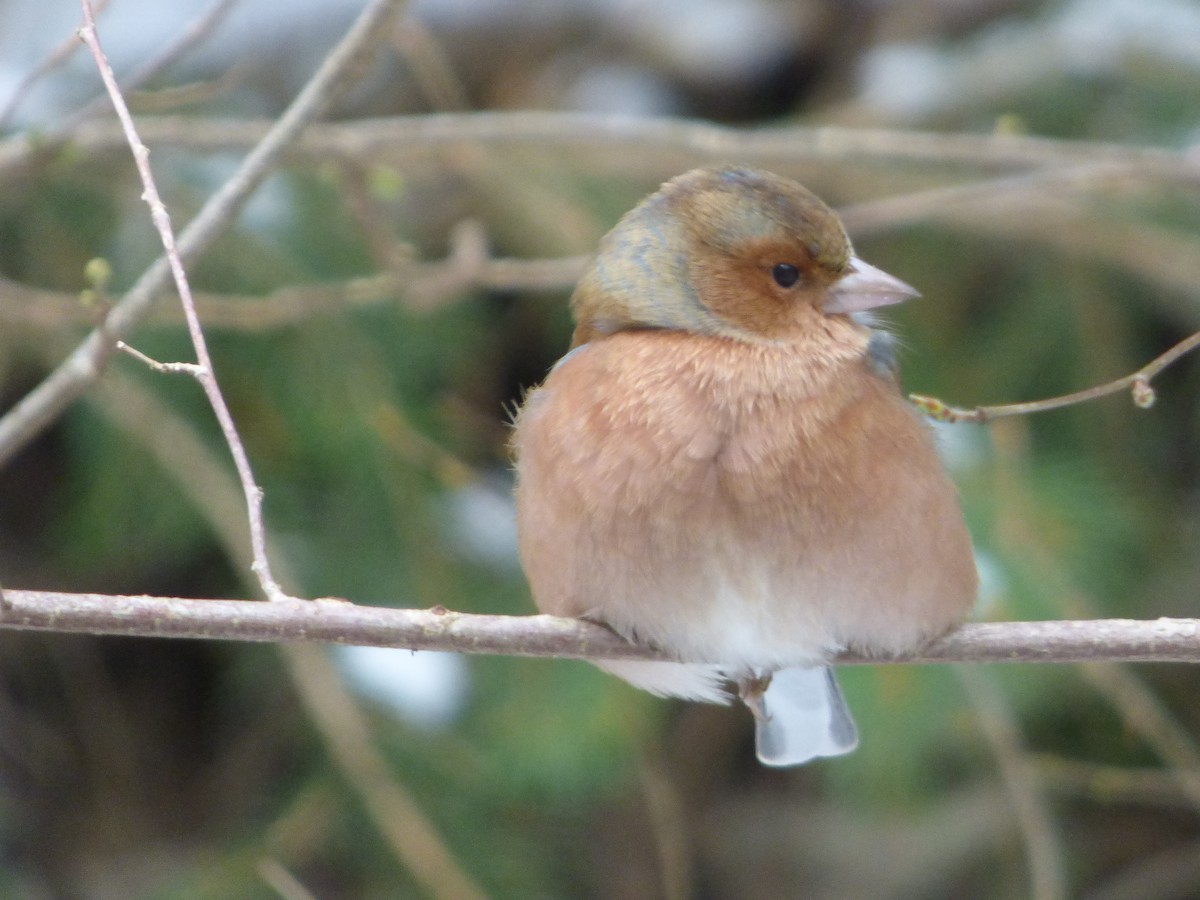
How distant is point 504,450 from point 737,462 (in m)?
1.54

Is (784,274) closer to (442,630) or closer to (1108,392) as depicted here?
(1108,392)

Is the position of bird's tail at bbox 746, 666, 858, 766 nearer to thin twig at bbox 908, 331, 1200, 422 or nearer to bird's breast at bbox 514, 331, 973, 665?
bird's breast at bbox 514, 331, 973, 665

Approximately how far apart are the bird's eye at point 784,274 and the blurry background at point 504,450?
718 millimetres

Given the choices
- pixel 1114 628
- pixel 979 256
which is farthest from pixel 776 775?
pixel 1114 628

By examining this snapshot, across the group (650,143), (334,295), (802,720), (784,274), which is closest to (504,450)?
(334,295)

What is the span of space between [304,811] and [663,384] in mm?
1615

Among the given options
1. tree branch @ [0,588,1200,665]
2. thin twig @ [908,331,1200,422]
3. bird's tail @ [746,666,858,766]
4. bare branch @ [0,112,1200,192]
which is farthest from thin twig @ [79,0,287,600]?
bird's tail @ [746,666,858,766]

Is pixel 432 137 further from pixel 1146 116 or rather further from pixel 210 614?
pixel 1146 116

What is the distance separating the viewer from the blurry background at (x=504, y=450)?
3389 millimetres

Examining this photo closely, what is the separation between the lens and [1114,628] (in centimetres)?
206

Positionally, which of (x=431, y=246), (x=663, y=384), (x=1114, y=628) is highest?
(x=431, y=246)

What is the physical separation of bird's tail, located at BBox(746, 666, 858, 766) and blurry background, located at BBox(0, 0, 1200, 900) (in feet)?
1.44

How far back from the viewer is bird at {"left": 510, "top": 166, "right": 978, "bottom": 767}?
2.32m

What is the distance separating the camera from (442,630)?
1975 mm
